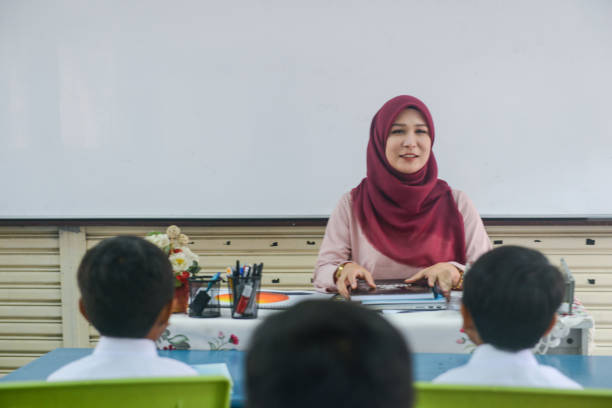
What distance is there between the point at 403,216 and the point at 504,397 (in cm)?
149

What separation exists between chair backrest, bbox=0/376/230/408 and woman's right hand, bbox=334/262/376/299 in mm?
947

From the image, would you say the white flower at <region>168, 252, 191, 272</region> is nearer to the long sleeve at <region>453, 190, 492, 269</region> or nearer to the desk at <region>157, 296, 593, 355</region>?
the desk at <region>157, 296, 593, 355</region>

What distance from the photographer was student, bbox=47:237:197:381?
0.93 meters

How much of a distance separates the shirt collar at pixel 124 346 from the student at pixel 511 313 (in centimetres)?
55

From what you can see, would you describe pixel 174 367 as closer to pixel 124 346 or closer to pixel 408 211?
pixel 124 346

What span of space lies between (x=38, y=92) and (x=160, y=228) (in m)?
0.97

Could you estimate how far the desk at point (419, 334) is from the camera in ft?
4.29

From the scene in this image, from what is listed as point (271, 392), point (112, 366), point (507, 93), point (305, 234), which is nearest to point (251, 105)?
point (305, 234)

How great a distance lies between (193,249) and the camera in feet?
9.05

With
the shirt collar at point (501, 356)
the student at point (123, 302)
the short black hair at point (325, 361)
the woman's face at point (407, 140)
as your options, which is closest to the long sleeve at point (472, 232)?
the woman's face at point (407, 140)

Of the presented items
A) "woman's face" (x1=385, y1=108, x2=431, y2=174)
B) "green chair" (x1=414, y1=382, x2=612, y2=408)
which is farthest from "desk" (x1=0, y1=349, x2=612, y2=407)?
"woman's face" (x1=385, y1=108, x2=431, y2=174)

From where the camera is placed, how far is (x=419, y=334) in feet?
4.32

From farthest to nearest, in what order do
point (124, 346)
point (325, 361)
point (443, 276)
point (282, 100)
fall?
point (282, 100)
point (443, 276)
point (124, 346)
point (325, 361)

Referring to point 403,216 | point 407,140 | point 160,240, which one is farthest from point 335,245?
point 160,240
